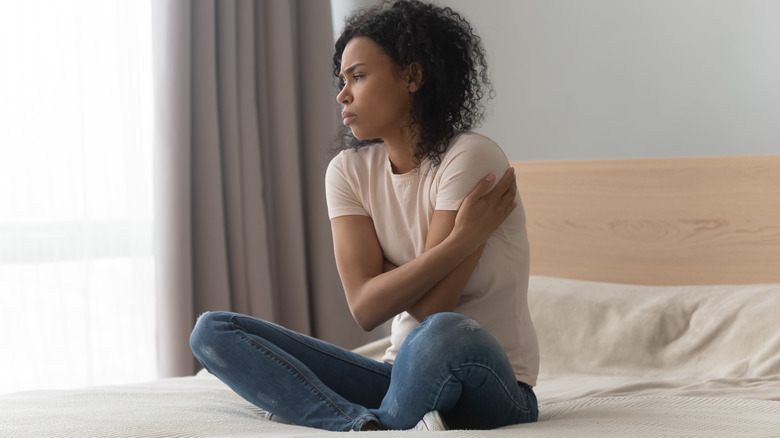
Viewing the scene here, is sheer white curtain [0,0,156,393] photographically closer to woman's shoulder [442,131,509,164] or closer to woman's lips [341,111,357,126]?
woman's lips [341,111,357,126]

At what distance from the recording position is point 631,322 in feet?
6.26

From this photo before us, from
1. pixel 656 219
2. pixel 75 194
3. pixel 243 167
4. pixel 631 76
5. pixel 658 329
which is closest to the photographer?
pixel 658 329

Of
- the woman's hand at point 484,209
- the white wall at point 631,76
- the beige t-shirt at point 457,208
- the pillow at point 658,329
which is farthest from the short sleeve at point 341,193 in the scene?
the white wall at point 631,76

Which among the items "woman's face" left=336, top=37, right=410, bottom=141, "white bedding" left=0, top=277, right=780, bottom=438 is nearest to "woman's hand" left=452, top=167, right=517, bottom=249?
"woman's face" left=336, top=37, right=410, bottom=141

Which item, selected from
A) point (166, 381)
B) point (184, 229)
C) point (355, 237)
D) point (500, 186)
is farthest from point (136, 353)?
point (500, 186)

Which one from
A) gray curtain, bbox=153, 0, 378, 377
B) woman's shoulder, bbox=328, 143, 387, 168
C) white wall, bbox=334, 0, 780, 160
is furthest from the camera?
gray curtain, bbox=153, 0, 378, 377

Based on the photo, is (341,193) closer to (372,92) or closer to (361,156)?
→ (361,156)

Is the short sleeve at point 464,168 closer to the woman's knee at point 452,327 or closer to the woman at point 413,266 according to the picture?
the woman at point 413,266

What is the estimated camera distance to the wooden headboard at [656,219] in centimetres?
201

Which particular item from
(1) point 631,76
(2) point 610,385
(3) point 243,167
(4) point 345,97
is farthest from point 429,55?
(3) point 243,167

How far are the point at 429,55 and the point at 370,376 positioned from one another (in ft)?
1.87

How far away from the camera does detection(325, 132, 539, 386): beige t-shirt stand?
1.34 meters

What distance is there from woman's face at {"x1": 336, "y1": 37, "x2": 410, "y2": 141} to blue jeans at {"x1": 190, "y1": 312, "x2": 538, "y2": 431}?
400 millimetres

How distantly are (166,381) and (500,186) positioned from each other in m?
0.93
